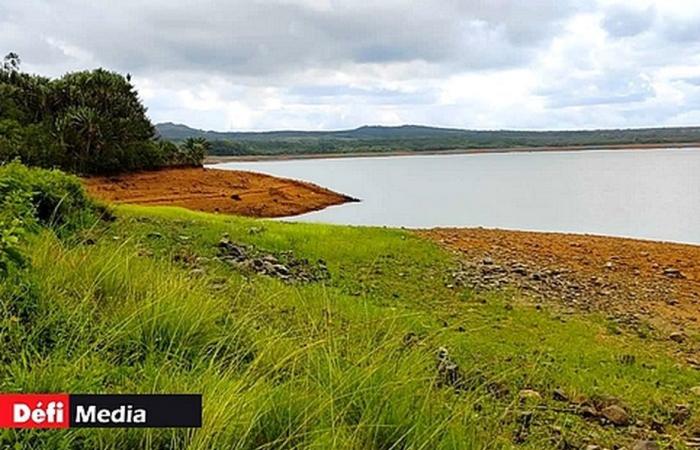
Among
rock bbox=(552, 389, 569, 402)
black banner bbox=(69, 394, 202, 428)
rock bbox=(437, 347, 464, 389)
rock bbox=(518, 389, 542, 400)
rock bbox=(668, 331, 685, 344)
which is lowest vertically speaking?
rock bbox=(668, 331, 685, 344)

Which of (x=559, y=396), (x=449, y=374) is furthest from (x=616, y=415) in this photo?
(x=449, y=374)

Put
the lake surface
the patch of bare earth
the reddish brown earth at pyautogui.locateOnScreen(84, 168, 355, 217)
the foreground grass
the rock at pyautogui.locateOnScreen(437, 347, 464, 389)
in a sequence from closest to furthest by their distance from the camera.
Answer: the foreground grass < the rock at pyautogui.locateOnScreen(437, 347, 464, 389) < the patch of bare earth < the lake surface < the reddish brown earth at pyautogui.locateOnScreen(84, 168, 355, 217)

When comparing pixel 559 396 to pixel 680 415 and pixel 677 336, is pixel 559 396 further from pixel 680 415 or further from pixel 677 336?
pixel 677 336

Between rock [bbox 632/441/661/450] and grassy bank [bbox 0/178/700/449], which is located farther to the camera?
rock [bbox 632/441/661/450]

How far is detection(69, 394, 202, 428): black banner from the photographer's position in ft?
7.59

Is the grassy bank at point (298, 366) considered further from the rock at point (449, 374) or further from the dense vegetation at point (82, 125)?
the dense vegetation at point (82, 125)

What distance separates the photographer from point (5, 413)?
234cm

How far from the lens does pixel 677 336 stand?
292 inches

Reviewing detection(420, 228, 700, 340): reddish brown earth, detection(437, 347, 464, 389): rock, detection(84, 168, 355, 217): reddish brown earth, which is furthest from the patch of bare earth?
detection(84, 168, 355, 217): reddish brown earth

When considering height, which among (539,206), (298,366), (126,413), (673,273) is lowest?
(539,206)

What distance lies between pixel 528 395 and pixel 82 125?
28.5m

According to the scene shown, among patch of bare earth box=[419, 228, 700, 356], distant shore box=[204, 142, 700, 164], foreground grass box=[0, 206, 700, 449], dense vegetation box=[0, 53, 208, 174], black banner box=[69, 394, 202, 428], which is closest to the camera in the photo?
black banner box=[69, 394, 202, 428]

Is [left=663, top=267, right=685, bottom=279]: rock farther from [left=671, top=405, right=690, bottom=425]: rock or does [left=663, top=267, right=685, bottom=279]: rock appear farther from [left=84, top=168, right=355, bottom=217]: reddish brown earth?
[left=84, top=168, right=355, bottom=217]: reddish brown earth

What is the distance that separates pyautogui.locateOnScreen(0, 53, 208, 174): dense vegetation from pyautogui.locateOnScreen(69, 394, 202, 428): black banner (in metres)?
26.9
